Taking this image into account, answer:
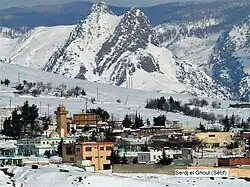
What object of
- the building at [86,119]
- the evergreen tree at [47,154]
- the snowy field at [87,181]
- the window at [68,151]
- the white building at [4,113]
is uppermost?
the white building at [4,113]

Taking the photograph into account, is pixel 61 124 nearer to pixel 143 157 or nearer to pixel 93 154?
pixel 143 157

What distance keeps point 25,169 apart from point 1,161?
13.3 meters

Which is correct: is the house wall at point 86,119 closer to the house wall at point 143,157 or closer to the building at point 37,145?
the building at point 37,145

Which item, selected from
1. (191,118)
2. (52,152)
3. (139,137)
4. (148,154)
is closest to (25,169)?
(148,154)

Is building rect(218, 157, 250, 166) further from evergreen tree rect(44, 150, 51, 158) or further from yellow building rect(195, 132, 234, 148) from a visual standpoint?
yellow building rect(195, 132, 234, 148)

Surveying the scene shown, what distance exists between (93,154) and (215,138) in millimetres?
31967

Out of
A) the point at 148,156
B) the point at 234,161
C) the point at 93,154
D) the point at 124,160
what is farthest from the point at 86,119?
the point at 234,161

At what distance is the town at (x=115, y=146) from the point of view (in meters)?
65.0

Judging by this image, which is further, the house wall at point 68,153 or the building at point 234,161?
the house wall at point 68,153

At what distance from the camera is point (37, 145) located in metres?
91.1

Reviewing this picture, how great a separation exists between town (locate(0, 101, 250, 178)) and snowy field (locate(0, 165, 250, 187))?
501 centimetres

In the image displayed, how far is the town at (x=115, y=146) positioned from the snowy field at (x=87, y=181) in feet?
16.4

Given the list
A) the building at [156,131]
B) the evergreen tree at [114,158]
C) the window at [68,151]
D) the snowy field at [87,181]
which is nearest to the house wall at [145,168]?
the snowy field at [87,181]

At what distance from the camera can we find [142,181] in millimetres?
52031
